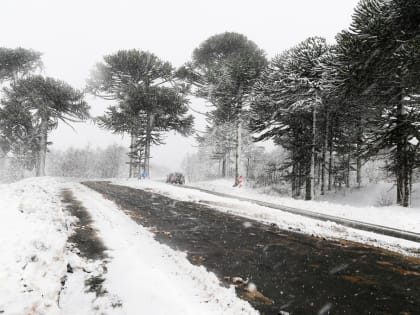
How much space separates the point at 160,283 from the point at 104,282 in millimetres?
640

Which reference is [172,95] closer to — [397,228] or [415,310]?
[397,228]

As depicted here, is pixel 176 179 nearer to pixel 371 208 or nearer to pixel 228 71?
pixel 228 71

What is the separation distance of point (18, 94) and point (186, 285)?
28.0 metres

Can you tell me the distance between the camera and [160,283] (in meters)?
3.44

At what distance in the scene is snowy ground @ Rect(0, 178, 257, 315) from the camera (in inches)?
103

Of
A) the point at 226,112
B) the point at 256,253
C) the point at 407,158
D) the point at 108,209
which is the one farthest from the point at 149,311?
the point at 226,112

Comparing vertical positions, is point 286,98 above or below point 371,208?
above

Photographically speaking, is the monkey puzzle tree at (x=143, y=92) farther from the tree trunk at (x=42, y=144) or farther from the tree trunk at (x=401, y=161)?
the tree trunk at (x=401, y=161)

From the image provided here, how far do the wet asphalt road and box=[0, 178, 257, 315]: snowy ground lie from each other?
0.35 meters

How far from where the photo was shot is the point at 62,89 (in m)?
25.6

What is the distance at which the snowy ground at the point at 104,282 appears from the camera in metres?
2.62

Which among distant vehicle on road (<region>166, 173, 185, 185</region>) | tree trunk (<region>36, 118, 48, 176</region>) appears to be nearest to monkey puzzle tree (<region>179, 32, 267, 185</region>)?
distant vehicle on road (<region>166, 173, 185, 185</region>)

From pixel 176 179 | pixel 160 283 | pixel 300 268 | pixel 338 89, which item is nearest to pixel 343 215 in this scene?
pixel 338 89

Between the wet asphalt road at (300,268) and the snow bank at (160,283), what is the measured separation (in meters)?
0.23
